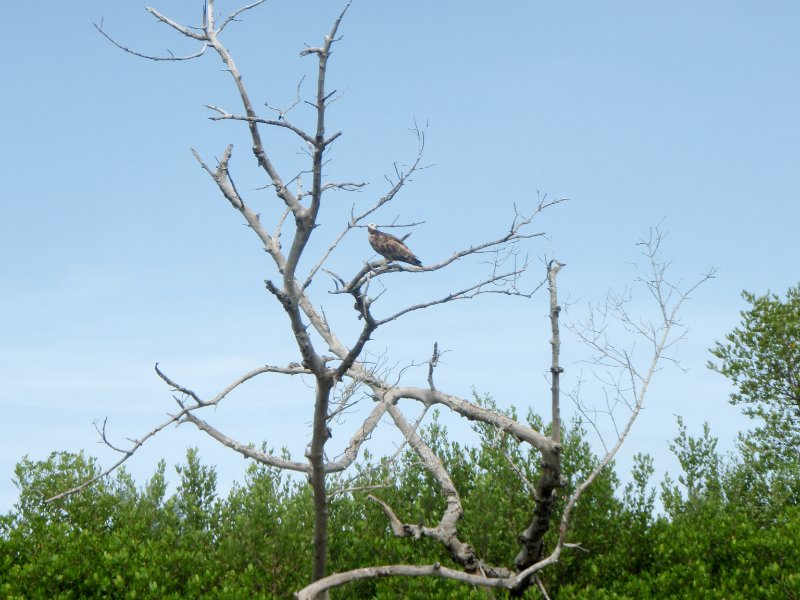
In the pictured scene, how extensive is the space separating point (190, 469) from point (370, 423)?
826 cm

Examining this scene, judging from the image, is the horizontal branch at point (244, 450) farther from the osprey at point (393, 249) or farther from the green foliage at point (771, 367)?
the green foliage at point (771, 367)

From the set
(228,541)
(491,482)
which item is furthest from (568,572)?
(228,541)

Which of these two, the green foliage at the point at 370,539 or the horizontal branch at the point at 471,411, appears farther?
the green foliage at the point at 370,539

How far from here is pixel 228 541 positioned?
1608cm

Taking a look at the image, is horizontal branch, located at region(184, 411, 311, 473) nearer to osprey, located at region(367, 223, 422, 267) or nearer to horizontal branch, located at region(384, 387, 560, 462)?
horizontal branch, located at region(384, 387, 560, 462)

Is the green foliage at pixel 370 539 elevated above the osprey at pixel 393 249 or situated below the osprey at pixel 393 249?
below

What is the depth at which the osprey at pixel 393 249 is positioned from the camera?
42.5 ft

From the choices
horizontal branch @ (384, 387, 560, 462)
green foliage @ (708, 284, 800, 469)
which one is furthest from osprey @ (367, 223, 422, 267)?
green foliage @ (708, 284, 800, 469)

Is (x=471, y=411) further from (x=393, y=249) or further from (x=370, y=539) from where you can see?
(x=370, y=539)

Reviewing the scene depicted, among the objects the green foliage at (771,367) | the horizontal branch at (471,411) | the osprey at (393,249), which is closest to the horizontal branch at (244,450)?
the horizontal branch at (471,411)

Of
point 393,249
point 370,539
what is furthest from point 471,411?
point 370,539

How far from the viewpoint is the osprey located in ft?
42.5

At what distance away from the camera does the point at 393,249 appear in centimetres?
1307

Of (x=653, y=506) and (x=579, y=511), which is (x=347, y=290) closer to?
(x=579, y=511)
